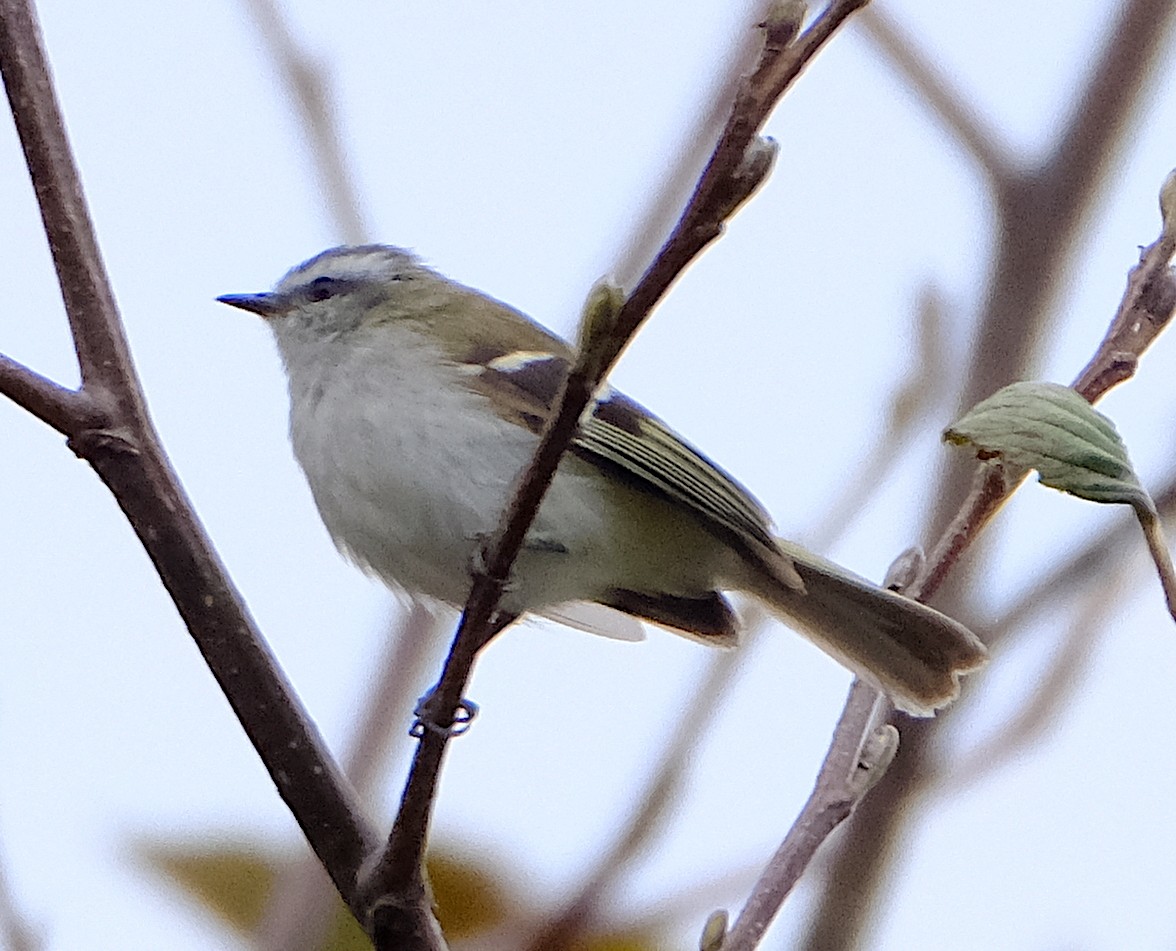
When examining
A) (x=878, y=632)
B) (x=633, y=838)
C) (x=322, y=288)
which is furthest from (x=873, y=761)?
(x=322, y=288)

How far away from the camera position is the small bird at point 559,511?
7.64ft

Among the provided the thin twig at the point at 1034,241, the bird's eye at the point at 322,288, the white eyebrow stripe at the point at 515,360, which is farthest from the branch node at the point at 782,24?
the bird's eye at the point at 322,288

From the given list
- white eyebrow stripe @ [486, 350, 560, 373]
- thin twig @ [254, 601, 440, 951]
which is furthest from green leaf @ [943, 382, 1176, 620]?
white eyebrow stripe @ [486, 350, 560, 373]

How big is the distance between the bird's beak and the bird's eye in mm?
67

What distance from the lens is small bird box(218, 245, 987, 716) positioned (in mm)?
2330

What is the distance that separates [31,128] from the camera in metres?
1.51

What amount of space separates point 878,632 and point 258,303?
1492 millimetres

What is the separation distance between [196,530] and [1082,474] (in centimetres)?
92

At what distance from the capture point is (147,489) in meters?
1.55

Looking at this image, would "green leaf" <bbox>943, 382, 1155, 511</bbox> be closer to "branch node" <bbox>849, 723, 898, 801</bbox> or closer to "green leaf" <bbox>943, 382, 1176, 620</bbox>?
"green leaf" <bbox>943, 382, 1176, 620</bbox>

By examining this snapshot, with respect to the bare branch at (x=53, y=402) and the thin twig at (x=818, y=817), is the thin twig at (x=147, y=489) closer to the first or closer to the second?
the bare branch at (x=53, y=402)

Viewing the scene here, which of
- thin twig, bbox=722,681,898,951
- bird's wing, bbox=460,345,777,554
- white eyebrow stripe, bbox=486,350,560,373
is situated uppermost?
white eyebrow stripe, bbox=486,350,560,373

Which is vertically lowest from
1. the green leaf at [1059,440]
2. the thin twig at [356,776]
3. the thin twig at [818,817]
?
the thin twig at [356,776]

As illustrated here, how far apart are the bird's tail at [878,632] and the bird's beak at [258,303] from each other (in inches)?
47.6
